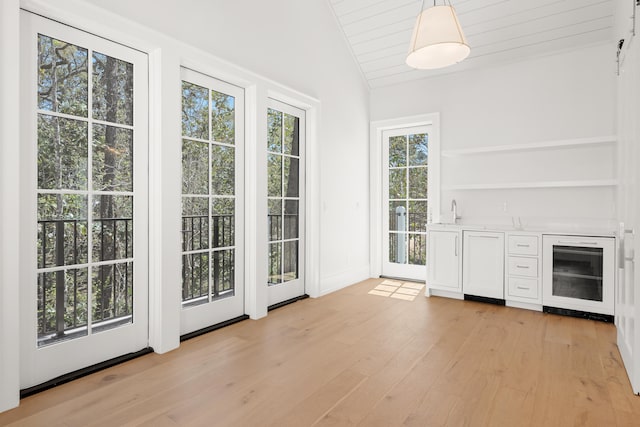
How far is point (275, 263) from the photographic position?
3.80 meters

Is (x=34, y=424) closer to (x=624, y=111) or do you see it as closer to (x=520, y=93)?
(x=624, y=111)

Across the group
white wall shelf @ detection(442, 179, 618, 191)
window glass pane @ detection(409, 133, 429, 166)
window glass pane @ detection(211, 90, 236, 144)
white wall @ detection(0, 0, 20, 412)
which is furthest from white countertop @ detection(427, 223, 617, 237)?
white wall @ detection(0, 0, 20, 412)

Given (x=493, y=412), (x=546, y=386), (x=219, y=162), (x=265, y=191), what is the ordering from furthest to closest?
(x=265, y=191)
(x=219, y=162)
(x=546, y=386)
(x=493, y=412)

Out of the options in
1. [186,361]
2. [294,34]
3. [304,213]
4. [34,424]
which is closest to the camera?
[34,424]

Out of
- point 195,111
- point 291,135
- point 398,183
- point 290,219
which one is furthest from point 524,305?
point 195,111

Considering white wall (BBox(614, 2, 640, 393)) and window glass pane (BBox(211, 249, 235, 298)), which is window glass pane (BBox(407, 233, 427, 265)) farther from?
window glass pane (BBox(211, 249, 235, 298))

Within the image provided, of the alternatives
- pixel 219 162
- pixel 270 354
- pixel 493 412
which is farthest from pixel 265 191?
pixel 493 412

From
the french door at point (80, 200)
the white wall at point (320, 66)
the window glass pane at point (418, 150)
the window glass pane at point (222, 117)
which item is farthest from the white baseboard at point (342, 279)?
the french door at point (80, 200)

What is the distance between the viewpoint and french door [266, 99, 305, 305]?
3750 millimetres

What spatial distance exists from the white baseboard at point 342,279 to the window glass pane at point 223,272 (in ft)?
4.22

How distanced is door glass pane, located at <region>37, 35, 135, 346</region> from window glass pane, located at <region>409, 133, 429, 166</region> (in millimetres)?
3623

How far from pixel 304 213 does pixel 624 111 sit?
291 centimetres

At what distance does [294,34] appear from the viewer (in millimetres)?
3869

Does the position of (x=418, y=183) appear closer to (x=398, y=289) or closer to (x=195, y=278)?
(x=398, y=289)
